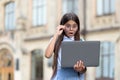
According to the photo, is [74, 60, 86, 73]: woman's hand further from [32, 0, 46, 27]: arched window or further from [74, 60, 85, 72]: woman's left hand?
[32, 0, 46, 27]: arched window

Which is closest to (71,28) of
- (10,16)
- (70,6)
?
(70,6)

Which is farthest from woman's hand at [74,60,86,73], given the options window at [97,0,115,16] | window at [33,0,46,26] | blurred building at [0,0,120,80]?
window at [33,0,46,26]

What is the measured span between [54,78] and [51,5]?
21482 mm

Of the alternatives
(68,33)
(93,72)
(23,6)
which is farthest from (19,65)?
(68,33)

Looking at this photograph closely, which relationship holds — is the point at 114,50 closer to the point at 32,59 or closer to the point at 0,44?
the point at 32,59

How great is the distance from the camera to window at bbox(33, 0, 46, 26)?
25809 mm

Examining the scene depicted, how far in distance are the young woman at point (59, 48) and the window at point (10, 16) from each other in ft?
79.5

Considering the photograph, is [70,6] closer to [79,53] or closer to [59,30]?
[59,30]

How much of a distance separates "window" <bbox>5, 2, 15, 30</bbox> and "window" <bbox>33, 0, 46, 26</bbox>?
2110 mm

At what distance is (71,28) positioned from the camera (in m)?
3.87

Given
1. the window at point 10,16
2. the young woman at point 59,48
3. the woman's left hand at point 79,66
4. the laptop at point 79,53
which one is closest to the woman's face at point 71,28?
the young woman at point 59,48

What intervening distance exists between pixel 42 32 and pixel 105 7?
501 centimetres

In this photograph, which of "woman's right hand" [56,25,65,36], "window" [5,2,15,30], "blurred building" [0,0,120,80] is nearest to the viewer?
"woman's right hand" [56,25,65,36]

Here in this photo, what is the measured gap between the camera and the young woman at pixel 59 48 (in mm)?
3770
